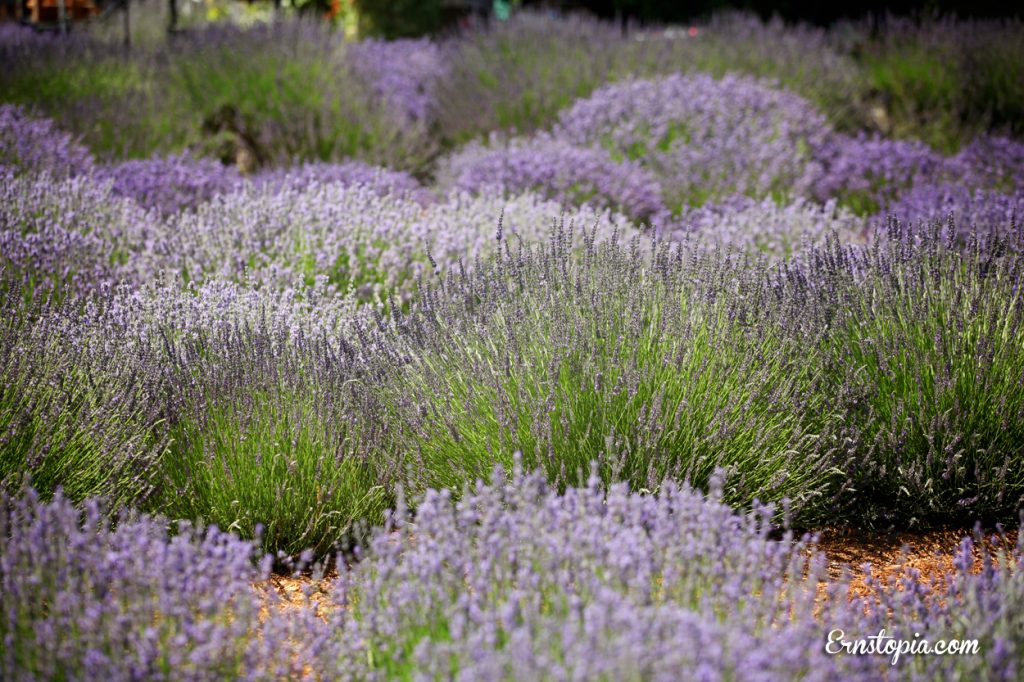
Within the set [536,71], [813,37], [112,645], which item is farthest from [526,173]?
[813,37]

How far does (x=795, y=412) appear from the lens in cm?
265

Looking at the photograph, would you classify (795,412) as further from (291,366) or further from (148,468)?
(148,468)

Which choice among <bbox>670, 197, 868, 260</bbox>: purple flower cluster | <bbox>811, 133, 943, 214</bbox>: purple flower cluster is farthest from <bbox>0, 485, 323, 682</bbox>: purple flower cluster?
<bbox>811, 133, 943, 214</bbox>: purple flower cluster

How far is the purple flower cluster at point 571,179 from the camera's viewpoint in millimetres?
5152

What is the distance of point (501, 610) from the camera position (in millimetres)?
1605

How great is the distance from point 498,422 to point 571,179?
296 centimetres

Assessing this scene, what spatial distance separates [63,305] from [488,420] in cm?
160

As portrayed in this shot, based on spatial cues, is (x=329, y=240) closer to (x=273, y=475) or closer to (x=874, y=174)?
(x=273, y=475)

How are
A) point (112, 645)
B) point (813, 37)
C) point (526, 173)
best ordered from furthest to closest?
point (813, 37), point (526, 173), point (112, 645)

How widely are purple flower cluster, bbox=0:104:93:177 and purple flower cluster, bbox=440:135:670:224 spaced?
203 cm

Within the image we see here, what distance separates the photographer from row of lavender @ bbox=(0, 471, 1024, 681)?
155 cm

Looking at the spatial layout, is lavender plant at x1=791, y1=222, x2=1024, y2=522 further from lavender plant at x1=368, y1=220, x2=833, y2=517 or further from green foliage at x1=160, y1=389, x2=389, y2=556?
Answer: green foliage at x1=160, y1=389, x2=389, y2=556

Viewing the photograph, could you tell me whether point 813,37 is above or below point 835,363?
above

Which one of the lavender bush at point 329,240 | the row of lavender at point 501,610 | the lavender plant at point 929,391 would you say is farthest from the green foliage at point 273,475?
the lavender plant at point 929,391
